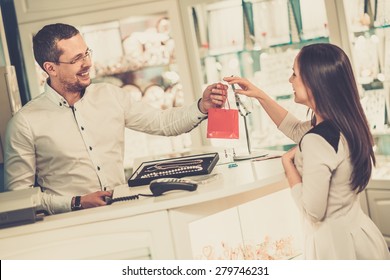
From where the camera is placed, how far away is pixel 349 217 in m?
1.92

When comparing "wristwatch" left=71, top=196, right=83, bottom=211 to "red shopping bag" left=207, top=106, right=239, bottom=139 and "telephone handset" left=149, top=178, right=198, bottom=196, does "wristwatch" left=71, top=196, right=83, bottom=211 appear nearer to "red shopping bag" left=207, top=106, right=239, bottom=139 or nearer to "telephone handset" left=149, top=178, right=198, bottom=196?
"telephone handset" left=149, top=178, right=198, bottom=196

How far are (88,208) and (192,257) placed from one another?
40 centimetres

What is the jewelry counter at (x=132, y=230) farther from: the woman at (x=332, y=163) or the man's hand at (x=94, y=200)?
the woman at (x=332, y=163)

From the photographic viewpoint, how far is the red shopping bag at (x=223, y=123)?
223 centimetres

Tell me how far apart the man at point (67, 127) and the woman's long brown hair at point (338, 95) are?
0.70 m

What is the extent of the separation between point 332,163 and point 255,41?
2.44m

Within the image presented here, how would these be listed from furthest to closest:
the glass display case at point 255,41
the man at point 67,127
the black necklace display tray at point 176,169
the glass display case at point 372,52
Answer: the glass display case at point 255,41
the glass display case at point 372,52
the man at point 67,127
the black necklace display tray at point 176,169

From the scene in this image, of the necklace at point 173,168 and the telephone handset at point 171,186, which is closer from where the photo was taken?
the telephone handset at point 171,186

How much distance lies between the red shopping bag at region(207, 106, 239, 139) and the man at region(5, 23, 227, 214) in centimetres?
27

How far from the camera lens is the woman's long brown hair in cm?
188

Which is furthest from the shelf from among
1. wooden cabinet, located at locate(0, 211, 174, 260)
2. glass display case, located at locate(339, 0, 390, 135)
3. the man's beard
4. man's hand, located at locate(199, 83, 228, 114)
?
wooden cabinet, located at locate(0, 211, 174, 260)

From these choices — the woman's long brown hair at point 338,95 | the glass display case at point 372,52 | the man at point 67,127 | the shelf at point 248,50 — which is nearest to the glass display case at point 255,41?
the shelf at point 248,50

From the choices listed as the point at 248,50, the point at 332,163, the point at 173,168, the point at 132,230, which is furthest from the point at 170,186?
the point at 248,50

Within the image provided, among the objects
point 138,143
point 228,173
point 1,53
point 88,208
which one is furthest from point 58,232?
point 138,143
